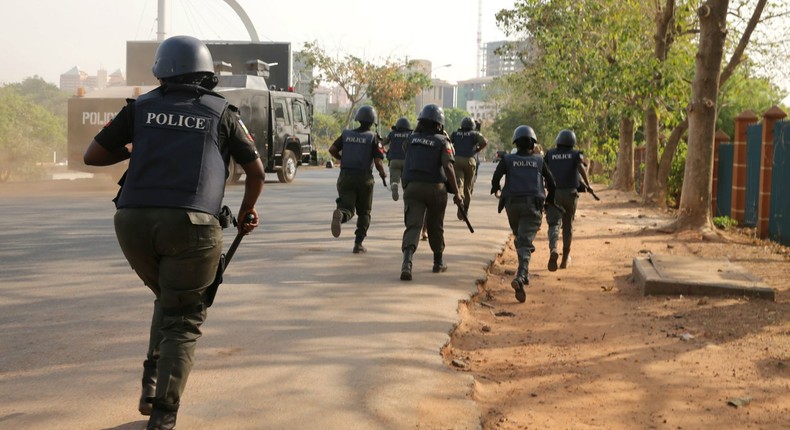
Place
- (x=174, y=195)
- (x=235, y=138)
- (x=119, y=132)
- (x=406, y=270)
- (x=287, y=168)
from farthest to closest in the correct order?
(x=287, y=168), (x=406, y=270), (x=235, y=138), (x=119, y=132), (x=174, y=195)

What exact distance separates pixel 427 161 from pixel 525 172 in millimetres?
957

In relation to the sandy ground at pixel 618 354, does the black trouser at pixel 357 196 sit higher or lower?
higher

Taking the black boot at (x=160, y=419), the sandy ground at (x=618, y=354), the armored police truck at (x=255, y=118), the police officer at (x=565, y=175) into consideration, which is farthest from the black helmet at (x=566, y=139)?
the armored police truck at (x=255, y=118)

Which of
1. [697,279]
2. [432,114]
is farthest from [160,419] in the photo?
[697,279]

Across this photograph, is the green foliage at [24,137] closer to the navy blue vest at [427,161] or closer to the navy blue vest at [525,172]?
the navy blue vest at [427,161]

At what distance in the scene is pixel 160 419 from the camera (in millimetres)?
4148

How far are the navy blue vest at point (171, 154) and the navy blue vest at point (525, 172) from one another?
525 centimetres

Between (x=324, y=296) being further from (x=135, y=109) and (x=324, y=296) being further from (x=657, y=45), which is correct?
(x=657, y=45)

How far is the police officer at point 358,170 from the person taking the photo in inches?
446

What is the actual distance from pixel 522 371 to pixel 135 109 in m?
2.99

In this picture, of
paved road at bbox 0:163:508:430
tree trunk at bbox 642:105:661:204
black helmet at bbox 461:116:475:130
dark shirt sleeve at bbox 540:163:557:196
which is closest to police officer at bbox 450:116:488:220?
black helmet at bbox 461:116:475:130

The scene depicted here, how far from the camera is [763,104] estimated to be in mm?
58562

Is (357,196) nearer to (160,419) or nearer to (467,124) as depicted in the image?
(467,124)

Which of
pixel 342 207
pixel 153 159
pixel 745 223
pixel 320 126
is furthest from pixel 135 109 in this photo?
pixel 320 126
